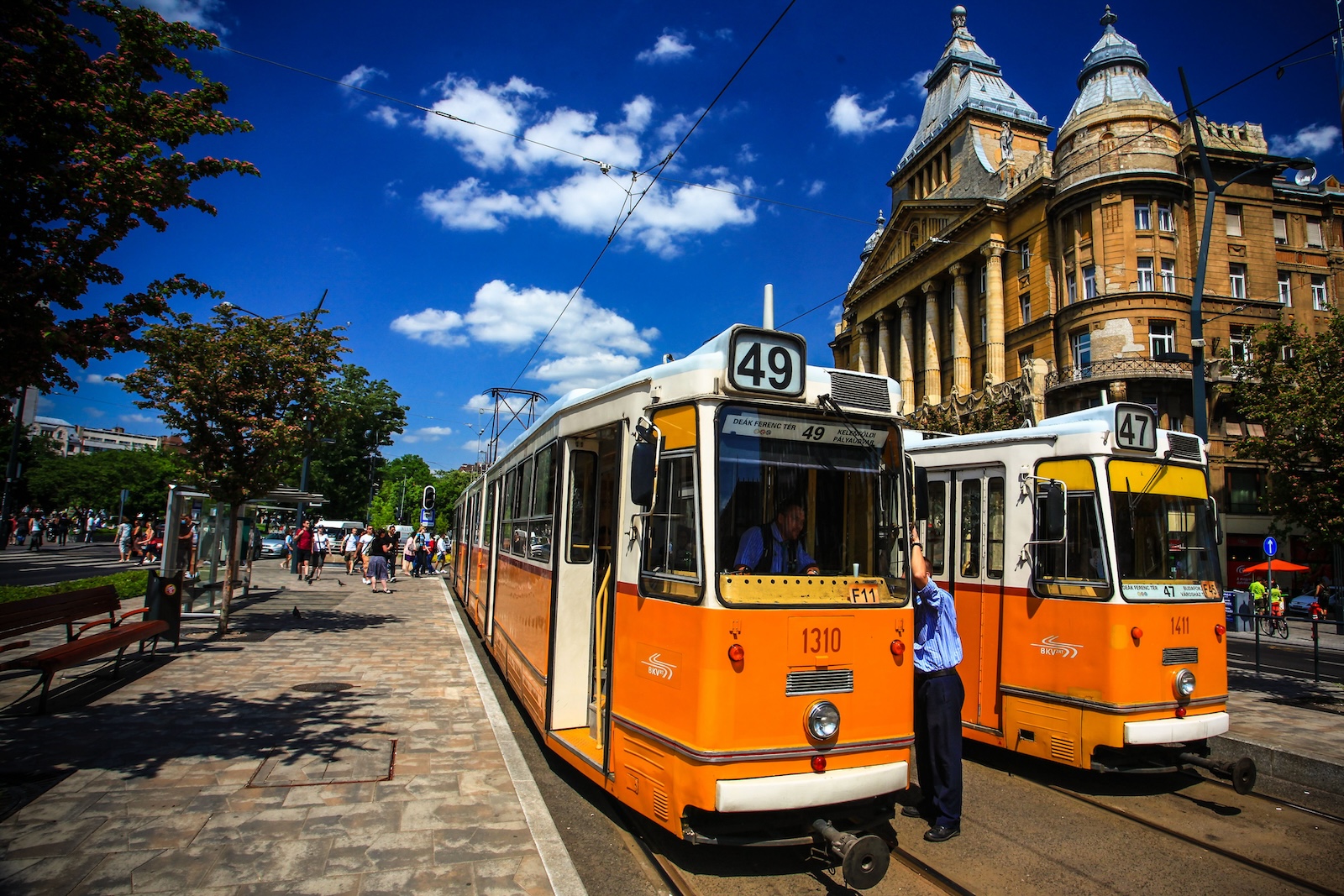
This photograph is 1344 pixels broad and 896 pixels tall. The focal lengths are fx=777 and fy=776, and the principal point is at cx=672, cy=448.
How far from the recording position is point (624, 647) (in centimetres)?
525

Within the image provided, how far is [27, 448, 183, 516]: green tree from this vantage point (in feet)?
199

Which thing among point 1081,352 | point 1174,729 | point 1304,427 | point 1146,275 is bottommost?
point 1174,729

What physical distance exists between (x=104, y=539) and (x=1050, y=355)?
Result: 61241 millimetres

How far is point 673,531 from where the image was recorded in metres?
4.86

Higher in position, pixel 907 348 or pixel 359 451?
pixel 907 348

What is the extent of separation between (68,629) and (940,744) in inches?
358

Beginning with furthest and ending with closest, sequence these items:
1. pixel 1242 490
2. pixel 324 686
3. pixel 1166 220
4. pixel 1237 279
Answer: pixel 1237 279
pixel 1166 220
pixel 1242 490
pixel 324 686

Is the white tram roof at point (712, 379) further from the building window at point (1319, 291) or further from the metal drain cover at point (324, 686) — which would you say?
the building window at point (1319, 291)

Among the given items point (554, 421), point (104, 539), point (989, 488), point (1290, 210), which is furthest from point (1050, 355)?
point (104, 539)

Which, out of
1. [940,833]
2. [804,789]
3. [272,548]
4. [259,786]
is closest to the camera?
[804,789]

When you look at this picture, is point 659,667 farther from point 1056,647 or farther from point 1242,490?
point 1242,490

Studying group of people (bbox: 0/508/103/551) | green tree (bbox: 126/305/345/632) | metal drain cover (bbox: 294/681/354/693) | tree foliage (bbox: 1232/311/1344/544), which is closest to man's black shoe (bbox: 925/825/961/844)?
metal drain cover (bbox: 294/681/354/693)

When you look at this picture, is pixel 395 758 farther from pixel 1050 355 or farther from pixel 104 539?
pixel 104 539

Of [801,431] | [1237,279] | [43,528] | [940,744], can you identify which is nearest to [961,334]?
[1237,279]
